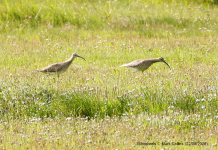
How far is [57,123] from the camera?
8820mm

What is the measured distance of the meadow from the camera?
26.4 ft

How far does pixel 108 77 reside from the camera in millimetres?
12172

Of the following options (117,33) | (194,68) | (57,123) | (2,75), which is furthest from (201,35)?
(57,123)

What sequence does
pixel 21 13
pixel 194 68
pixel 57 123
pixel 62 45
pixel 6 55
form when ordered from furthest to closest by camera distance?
pixel 21 13 < pixel 62 45 < pixel 6 55 < pixel 194 68 < pixel 57 123

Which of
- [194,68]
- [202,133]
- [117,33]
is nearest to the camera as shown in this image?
[202,133]

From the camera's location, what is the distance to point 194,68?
13.1 meters

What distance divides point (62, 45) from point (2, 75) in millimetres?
4766

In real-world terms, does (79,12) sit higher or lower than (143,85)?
higher

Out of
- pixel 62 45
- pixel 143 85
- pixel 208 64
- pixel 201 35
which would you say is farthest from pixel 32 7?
pixel 143 85

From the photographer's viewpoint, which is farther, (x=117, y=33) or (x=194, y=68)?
(x=117, y=33)

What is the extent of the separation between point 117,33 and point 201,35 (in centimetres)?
325

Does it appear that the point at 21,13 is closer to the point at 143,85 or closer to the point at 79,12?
the point at 79,12

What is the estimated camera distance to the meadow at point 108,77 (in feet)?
26.4

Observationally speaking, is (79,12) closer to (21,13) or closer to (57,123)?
(21,13)
